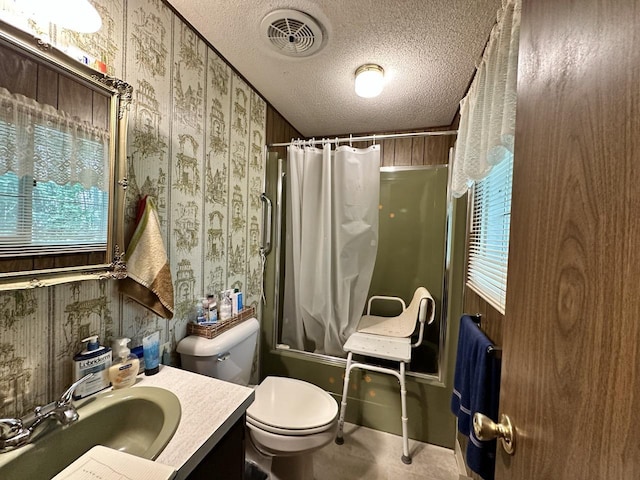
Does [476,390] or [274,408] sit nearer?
[476,390]

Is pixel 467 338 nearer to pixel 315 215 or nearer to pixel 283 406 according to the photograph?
pixel 283 406

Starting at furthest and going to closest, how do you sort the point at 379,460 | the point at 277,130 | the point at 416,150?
the point at 416,150
the point at 277,130
the point at 379,460

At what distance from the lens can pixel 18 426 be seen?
2.10 ft

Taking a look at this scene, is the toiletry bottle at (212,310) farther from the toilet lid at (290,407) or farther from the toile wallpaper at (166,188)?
the toilet lid at (290,407)

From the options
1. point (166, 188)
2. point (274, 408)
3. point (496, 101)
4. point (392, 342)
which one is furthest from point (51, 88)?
point (392, 342)

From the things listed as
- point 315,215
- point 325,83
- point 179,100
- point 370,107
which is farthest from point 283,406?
point 370,107

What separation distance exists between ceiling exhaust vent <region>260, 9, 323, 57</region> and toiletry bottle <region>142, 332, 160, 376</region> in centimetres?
146

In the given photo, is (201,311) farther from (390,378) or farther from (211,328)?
(390,378)

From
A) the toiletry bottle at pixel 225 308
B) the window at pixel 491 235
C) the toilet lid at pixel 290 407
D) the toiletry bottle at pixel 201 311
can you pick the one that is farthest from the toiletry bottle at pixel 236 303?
the window at pixel 491 235

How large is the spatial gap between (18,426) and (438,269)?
228 cm

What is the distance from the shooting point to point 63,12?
2.40 ft

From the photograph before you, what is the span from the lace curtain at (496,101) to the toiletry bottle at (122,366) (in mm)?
1450

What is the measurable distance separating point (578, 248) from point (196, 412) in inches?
39.3

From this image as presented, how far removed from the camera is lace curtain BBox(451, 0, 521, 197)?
81 cm
